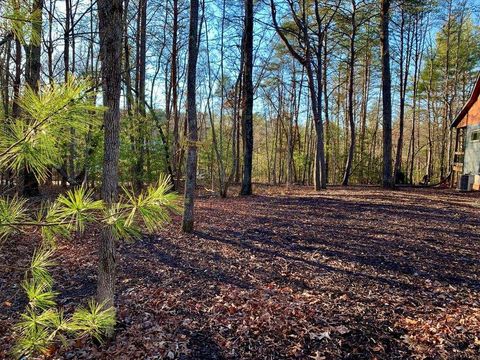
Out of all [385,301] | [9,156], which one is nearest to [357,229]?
[385,301]

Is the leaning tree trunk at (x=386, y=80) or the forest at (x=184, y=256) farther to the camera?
the leaning tree trunk at (x=386, y=80)

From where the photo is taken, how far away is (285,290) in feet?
12.5

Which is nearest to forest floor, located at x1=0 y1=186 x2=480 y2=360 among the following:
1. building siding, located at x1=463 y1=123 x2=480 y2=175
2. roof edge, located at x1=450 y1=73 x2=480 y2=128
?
building siding, located at x1=463 y1=123 x2=480 y2=175

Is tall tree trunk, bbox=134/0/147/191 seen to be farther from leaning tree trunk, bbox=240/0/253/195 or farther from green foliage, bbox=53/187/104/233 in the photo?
green foliage, bbox=53/187/104/233

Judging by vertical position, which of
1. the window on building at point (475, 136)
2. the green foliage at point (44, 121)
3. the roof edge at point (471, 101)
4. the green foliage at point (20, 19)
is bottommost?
the green foliage at point (44, 121)

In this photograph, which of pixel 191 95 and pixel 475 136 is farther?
pixel 475 136

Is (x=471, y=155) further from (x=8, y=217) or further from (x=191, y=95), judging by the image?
(x=8, y=217)

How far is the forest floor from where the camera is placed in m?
2.77

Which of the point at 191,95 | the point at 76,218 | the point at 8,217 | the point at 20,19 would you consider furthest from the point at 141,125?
the point at 76,218

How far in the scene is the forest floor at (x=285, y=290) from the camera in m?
2.77

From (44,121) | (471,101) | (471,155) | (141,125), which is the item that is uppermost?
(471,101)

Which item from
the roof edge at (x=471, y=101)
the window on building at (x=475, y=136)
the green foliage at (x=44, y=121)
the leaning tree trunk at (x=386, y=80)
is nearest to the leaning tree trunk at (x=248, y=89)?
the leaning tree trunk at (x=386, y=80)

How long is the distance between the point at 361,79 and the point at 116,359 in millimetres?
22482

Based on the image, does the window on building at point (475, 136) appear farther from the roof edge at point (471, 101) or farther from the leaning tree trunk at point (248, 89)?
the leaning tree trunk at point (248, 89)
